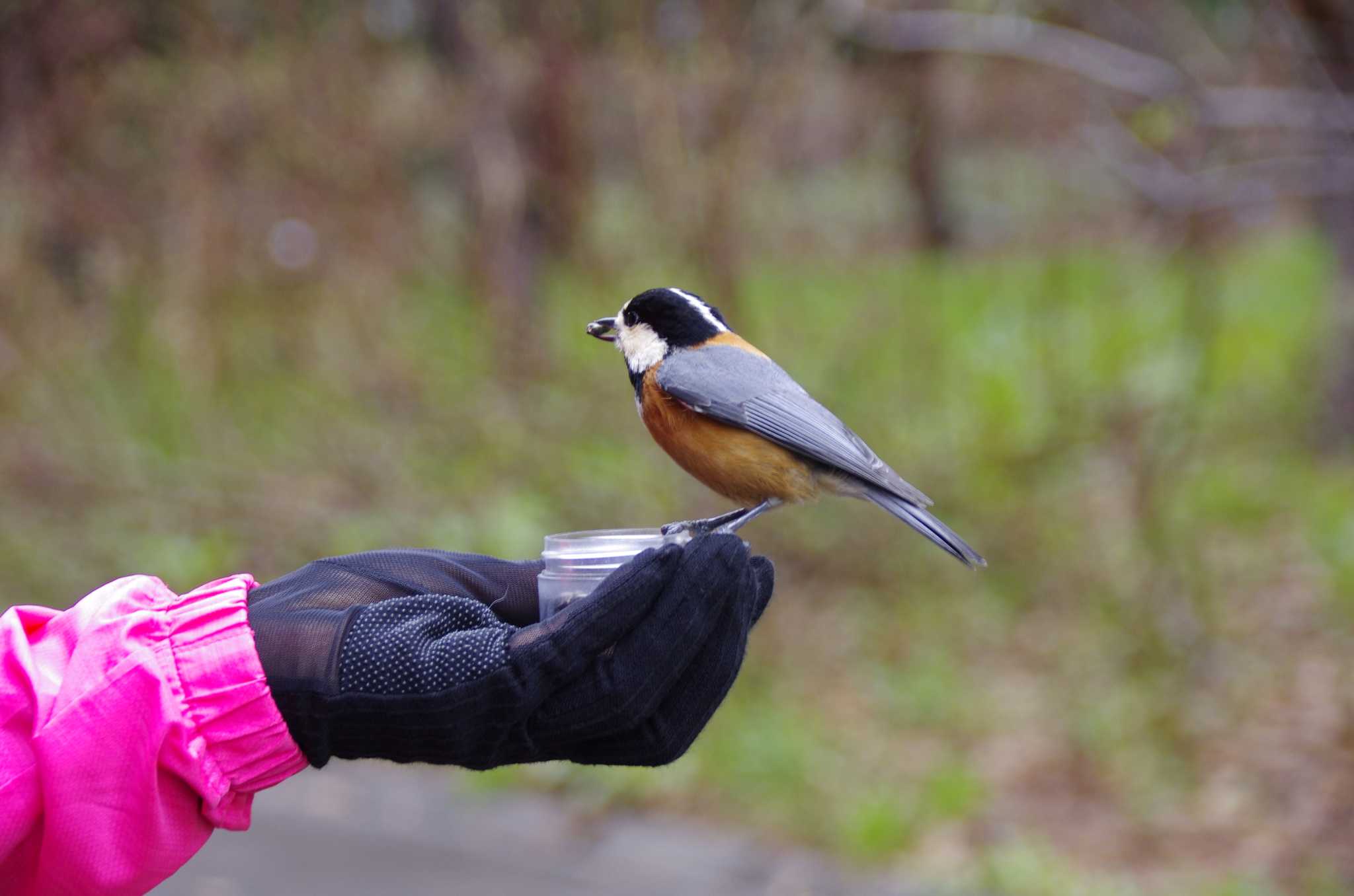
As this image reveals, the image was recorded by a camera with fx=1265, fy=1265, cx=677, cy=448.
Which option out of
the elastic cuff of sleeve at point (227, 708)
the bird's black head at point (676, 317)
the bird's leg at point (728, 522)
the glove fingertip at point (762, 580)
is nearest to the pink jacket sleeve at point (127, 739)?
the elastic cuff of sleeve at point (227, 708)

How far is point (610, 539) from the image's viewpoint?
222 centimetres

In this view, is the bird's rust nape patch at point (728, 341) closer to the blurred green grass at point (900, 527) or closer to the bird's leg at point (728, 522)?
the bird's leg at point (728, 522)

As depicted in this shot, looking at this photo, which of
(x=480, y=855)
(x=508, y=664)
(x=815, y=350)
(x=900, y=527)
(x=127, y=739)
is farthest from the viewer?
(x=900, y=527)

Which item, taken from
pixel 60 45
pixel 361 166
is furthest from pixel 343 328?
pixel 60 45

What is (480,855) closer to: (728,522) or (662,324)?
(728,522)

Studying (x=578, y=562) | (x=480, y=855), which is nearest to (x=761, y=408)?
(x=578, y=562)

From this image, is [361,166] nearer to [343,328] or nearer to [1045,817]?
[343,328]

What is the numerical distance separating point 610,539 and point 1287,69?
6348mm

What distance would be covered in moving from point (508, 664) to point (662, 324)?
3.69 feet

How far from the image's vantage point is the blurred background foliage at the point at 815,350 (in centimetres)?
523

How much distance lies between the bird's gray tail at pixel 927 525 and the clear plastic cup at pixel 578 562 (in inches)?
24.3

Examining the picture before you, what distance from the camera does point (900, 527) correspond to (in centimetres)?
645

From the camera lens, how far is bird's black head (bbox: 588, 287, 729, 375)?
2.83 metres

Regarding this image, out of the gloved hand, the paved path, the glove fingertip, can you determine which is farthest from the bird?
the paved path
